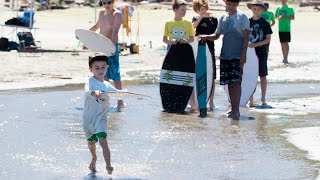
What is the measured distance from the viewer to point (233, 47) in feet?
39.5

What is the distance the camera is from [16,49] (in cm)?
2217

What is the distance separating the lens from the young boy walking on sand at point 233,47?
39.4 feet

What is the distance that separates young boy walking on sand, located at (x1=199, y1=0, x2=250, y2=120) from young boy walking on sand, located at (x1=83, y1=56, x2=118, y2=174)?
380 centimetres

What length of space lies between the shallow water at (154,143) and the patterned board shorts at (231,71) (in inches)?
20.7

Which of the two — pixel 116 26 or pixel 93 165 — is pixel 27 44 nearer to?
pixel 116 26

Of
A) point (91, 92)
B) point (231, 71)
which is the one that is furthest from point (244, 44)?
point (91, 92)

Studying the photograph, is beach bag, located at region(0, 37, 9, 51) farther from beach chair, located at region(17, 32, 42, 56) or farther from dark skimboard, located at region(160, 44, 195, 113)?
dark skimboard, located at region(160, 44, 195, 113)

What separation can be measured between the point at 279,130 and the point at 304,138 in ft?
2.56

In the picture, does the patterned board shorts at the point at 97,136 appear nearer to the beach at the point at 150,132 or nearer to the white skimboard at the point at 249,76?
the beach at the point at 150,132

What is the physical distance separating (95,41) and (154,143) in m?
2.03

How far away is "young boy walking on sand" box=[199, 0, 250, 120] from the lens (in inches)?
472

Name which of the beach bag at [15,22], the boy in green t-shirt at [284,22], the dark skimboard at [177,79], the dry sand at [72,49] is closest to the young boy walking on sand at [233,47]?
the dark skimboard at [177,79]

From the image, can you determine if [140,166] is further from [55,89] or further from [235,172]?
[55,89]

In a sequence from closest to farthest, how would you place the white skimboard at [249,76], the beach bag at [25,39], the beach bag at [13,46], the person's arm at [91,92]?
the person's arm at [91,92] → the white skimboard at [249,76] → the beach bag at [25,39] → the beach bag at [13,46]
